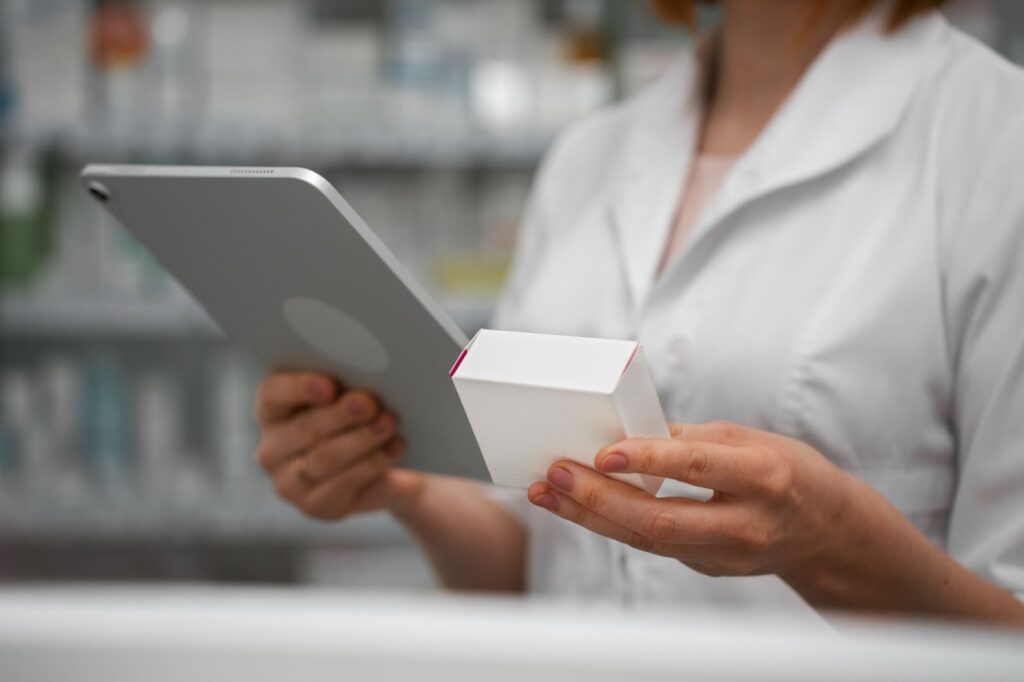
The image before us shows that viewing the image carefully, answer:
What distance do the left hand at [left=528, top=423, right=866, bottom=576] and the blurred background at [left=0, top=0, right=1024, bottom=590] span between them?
1.49m

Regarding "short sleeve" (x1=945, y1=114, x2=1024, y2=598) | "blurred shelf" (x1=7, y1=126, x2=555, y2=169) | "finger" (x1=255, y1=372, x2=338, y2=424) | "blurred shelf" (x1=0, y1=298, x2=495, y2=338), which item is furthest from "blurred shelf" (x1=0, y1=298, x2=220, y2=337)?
"short sleeve" (x1=945, y1=114, x2=1024, y2=598)

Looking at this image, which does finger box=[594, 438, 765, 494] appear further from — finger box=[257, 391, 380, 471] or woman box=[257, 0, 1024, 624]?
finger box=[257, 391, 380, 471]

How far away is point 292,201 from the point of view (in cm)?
52

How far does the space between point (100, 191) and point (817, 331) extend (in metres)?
0.50

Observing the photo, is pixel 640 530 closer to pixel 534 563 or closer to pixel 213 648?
pixel 213 648

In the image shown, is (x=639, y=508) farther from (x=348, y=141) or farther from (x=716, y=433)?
(x=348, y=141)

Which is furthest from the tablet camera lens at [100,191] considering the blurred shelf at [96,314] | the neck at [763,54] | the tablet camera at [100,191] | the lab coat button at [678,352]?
the blurred shelf at [96,314]

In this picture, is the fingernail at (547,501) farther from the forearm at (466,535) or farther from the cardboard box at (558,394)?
the forearm at (466,535)

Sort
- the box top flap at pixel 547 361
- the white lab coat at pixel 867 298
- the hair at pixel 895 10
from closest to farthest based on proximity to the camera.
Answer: the box top flap at pixel 547 361
the white lab coat at pixel 867 298
the hair at pixel 895 10

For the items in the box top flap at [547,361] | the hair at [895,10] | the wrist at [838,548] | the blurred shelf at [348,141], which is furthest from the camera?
the blurred shelf at [348,141]

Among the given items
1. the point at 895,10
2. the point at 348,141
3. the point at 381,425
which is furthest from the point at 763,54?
the point at 348,141

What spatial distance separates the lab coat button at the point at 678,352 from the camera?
2.51ft

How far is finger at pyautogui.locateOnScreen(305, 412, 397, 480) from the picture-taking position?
716 millimetres

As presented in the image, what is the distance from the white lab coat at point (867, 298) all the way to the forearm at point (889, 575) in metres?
0.05
